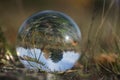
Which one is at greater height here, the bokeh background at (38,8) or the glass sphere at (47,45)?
the bokeh background at (38,8)

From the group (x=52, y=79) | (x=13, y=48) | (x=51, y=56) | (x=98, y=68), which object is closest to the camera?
(x=52, y=79)

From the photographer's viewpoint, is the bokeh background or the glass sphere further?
the bokeh background

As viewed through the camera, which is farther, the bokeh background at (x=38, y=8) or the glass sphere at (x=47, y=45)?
the bokeh background at (x=38, y=8)

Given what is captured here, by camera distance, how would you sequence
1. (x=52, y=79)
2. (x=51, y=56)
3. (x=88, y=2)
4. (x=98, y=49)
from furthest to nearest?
(x=88, y=2), (x=98, y=49), (x=51, y=56), (x=52, y=79)

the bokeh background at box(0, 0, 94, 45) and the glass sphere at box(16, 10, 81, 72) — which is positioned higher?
the bokeh background at box(0, 0, 94, 45)

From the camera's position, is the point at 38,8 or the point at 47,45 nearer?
the point at 47,45

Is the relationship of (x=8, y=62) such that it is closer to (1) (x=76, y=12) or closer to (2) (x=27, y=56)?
(2) (x=27, y=56)

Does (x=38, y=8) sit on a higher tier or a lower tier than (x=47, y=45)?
higher

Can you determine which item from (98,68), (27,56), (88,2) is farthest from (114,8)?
(88,2)
